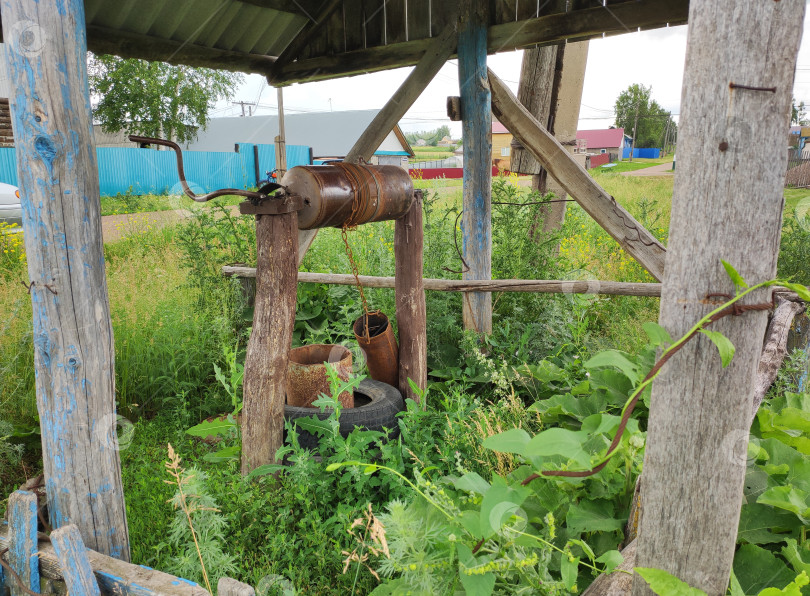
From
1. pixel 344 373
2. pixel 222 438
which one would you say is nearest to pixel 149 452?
pixel 222 438

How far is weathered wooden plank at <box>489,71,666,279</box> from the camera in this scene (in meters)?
3.92

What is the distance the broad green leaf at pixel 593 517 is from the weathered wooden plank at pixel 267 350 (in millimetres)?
1583

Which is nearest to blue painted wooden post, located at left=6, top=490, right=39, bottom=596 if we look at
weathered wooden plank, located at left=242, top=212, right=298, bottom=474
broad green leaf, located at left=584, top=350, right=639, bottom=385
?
weathered wooden plank, located at left=242, top=212, right=298, bottom=474

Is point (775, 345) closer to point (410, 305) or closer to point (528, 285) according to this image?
point (528, 285)

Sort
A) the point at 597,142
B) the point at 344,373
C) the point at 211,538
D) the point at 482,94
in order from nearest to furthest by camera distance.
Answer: the point at 211,538 < the point at 344,373 < the point at 482,94 < the point at 597,142

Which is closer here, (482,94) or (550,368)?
(550,368)

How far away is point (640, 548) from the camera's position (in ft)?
4.56

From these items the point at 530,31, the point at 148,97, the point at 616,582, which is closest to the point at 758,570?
the point at 616,582

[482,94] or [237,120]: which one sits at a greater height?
[237,120]

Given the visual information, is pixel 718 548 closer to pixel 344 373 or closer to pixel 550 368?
pixel 344 373

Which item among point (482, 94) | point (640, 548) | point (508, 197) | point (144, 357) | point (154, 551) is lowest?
point (154, 551)

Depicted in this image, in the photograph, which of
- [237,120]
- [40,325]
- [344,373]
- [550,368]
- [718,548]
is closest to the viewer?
[718,548]

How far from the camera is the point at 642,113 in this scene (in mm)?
50531

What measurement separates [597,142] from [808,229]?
2516 inches
